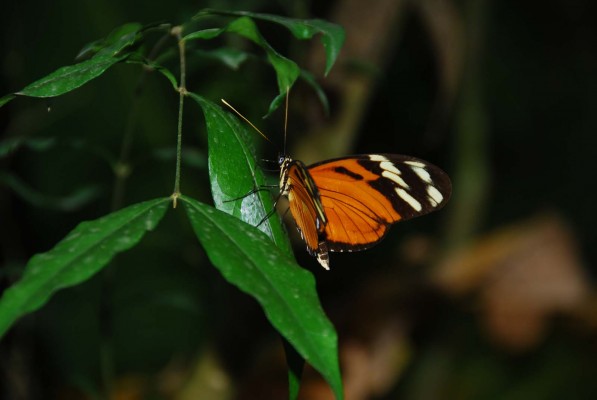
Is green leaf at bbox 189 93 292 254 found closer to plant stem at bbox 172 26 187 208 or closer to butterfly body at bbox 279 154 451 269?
plant stem at bbox 172 26 187 208

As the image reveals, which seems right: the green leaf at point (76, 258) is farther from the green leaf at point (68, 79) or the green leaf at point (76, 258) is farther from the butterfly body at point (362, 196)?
the butterfly body at point (362, 196)

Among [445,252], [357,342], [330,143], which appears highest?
[330,143]

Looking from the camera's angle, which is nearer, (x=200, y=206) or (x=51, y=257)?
(x=51, y=257)

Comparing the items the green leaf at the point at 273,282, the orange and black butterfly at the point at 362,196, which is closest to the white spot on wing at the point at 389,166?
the orange and black butterfly at the point at 362,196

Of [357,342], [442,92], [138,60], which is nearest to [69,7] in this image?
[442,92]

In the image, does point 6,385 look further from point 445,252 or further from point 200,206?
point 445,252

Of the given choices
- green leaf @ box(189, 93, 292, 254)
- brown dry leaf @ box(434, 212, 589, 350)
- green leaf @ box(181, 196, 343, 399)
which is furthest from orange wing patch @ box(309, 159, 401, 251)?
brown dry leaf @ box(434, 212, 589, 350)

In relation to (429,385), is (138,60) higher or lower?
higher
